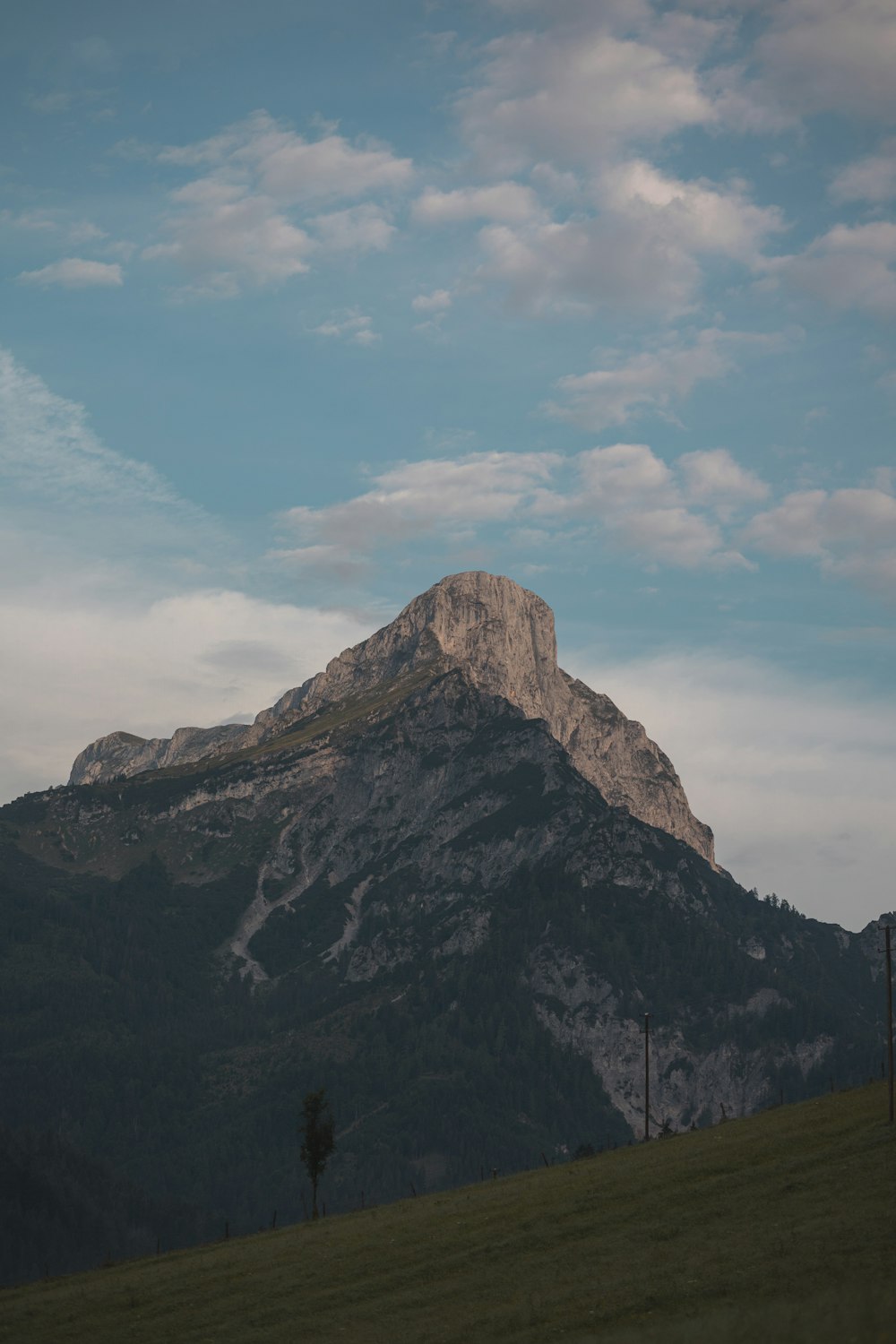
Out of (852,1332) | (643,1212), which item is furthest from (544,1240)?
(852,1332)

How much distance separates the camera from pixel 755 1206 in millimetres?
81312

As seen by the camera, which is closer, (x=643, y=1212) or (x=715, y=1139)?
(x=643, y=1212)

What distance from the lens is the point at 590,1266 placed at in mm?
76875

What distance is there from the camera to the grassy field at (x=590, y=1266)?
213 feet

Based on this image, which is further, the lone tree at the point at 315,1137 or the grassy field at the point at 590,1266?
the lone tree at the point at 315,1137

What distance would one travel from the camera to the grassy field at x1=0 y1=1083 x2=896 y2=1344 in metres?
65.1

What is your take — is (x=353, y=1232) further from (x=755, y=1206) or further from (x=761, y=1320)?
(x=761, y=1320)

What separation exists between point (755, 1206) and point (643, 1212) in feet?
25.8

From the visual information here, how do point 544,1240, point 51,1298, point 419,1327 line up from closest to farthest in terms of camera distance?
point 419,1327 → point 544,1240 → point 51,1298

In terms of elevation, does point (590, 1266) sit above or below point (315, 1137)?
below

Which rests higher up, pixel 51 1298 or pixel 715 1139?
pixel 715 1139

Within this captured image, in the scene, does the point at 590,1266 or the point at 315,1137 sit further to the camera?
the point at 315,1137

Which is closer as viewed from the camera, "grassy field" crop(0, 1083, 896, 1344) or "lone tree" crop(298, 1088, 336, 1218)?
"grassy field" crop(0, 1083, 896, 1344)

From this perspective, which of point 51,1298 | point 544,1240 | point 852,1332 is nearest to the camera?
point 852,1332
